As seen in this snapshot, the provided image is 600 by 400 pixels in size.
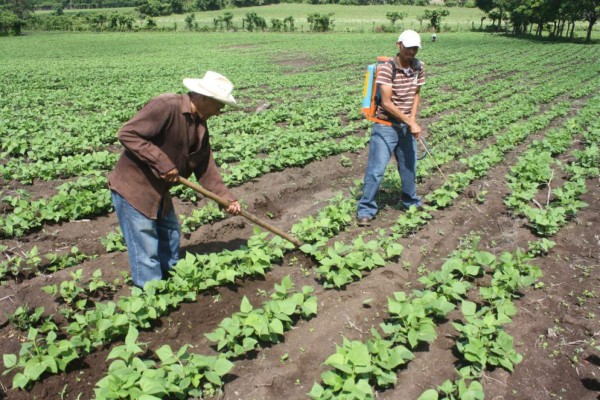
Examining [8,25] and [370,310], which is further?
[8,25]

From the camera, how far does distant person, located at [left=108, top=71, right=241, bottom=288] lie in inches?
133

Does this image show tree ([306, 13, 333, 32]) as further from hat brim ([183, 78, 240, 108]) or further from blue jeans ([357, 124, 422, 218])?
hat brim ([183, 78, 240, 108])

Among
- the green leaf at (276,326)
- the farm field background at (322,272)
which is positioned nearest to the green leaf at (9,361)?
the farm field background at (322,272)

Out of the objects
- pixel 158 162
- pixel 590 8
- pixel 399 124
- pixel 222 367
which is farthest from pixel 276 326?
pixel 590 8

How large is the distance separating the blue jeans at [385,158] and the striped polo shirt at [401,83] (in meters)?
0.20

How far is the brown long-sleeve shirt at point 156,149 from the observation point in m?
3.39

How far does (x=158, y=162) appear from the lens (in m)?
3.45

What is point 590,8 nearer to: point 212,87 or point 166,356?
point 212,87

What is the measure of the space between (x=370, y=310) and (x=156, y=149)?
2176 mm

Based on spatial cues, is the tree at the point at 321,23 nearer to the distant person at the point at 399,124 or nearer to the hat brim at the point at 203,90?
the distant person at the point at 399,124

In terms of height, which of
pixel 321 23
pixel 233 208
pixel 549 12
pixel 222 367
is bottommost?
pixel 222 367

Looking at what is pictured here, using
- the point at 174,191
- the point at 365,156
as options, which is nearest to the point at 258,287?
the point at 174,191

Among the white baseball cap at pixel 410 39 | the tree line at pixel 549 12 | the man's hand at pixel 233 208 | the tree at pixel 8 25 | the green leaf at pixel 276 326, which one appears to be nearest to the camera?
the green leaf at pixel 276 326

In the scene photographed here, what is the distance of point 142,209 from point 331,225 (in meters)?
2.20
